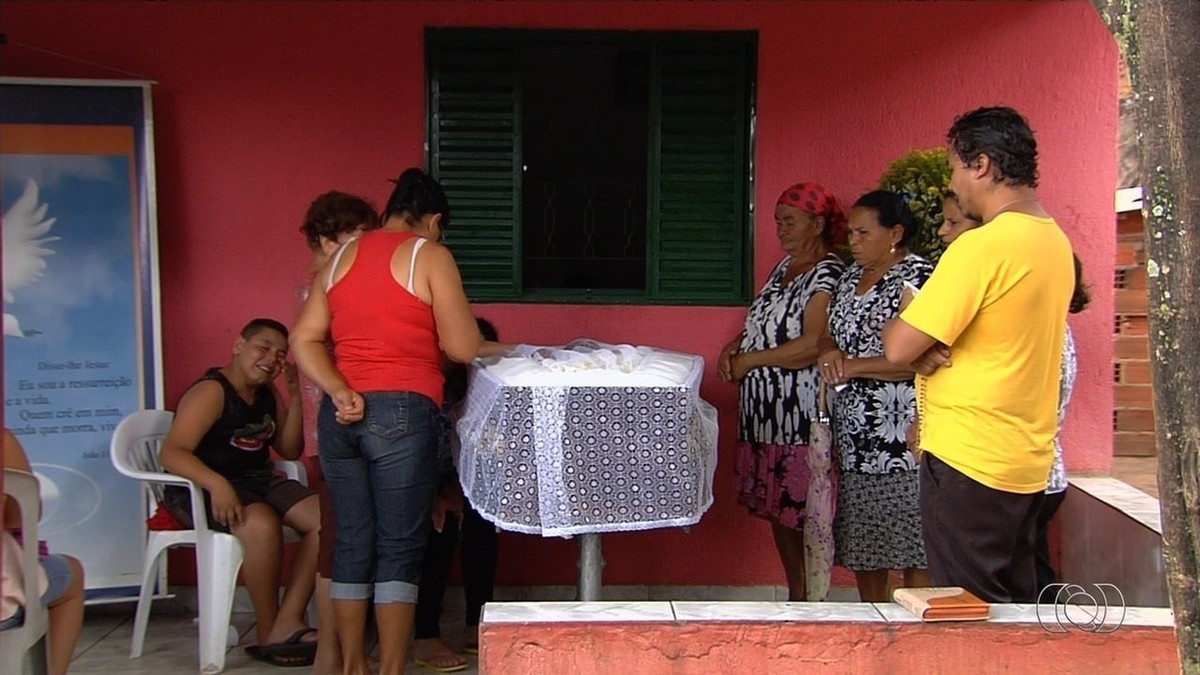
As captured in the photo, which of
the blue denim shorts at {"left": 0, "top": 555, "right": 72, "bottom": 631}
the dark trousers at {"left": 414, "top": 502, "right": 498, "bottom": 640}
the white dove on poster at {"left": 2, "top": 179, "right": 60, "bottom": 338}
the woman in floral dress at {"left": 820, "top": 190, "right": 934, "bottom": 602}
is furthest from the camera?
the white dove on poster at {"left": 2, "top": 179, "right": 60, "bottom": 338}

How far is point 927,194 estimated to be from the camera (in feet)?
13.1

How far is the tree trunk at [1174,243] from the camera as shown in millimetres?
1785

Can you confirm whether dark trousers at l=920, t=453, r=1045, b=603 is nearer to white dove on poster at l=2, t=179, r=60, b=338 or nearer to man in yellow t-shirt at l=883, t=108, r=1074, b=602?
man in yellow t-shirt at l=883, t=108, r=1074, b=602

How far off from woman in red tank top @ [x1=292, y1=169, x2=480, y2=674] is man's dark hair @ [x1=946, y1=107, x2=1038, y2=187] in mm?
1450

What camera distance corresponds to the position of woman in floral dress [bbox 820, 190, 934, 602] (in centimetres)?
364

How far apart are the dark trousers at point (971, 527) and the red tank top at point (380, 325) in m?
1.43

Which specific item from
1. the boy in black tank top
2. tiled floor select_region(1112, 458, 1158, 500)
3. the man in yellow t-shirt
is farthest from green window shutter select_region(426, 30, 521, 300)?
tiled floor select_region(1112, 458, 1158, 500)

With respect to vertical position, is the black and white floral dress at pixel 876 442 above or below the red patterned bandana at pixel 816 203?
below

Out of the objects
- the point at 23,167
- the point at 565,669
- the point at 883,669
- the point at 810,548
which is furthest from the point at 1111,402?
the point at 23,167

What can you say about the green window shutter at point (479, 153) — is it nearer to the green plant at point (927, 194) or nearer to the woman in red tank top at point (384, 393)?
the woman in red tank top at point (384, 393)

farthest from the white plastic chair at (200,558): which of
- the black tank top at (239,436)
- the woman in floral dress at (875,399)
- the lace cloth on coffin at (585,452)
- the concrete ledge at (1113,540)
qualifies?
the concrete ledge at (1113,540)

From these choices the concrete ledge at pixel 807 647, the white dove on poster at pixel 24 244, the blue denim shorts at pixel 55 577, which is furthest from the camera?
the white dove on poster at pixel 24 244

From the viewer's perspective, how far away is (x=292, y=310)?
466 cm

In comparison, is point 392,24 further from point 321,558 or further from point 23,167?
point 321,558
